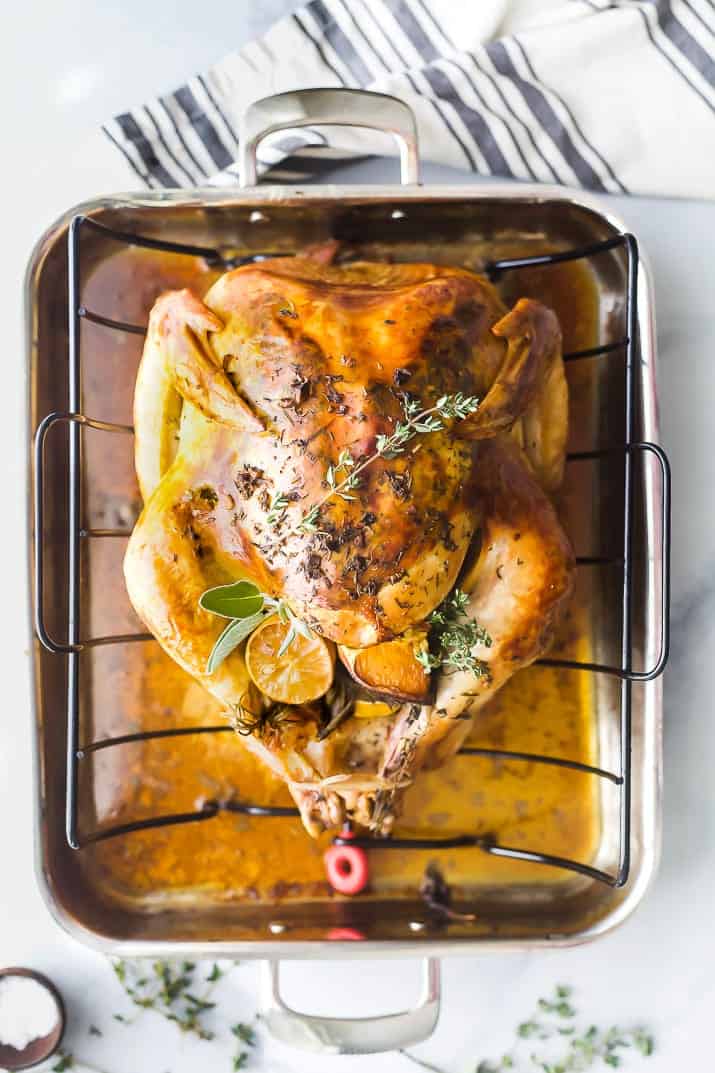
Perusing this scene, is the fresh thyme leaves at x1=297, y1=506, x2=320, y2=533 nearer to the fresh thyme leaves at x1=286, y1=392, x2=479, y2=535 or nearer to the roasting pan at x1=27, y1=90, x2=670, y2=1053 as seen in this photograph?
the fresh thyme leaves at x1=286, y1=392, x2=479, y2=535

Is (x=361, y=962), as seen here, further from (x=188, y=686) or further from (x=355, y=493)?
(x=355, y=493)

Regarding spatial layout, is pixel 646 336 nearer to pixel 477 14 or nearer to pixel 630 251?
pixel 630 251

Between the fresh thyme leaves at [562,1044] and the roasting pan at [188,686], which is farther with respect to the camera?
the fresh thyme leaves at [562,1044]

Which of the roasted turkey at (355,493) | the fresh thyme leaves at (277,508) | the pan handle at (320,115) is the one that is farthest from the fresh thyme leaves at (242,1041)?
the pan handle at (320,115)

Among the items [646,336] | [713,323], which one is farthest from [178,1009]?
[713,323]

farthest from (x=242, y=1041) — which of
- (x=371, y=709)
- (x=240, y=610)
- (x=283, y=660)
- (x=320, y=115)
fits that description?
(x=320, y=115)

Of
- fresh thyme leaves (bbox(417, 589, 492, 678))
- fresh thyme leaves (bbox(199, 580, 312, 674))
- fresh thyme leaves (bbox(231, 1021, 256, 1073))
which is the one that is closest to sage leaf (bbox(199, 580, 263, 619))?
fresh thyme leaves (bbox(199, 580, 312, 674))

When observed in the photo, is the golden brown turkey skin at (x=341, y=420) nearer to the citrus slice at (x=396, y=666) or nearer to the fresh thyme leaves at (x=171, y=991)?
the citrus slice at (x=396, y=666)
